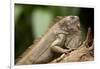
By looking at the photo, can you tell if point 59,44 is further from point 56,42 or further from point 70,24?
point 70,24

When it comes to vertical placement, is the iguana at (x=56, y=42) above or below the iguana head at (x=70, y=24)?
below

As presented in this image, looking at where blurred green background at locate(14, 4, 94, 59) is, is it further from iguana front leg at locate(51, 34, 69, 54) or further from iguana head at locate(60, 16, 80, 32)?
iguana front leg at locate(51, 34, 69, 54)

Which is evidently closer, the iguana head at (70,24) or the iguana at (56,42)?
the iguana at (56,42)

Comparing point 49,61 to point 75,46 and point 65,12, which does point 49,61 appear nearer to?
point 75,46

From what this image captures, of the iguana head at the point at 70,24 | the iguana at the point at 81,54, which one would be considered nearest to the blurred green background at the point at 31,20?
the iguana head at the point at 70,24

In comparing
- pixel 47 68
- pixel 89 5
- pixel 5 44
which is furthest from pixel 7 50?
pixel 89 5

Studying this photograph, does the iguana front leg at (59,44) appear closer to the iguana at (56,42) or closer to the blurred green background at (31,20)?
the iguana at (56,42)
